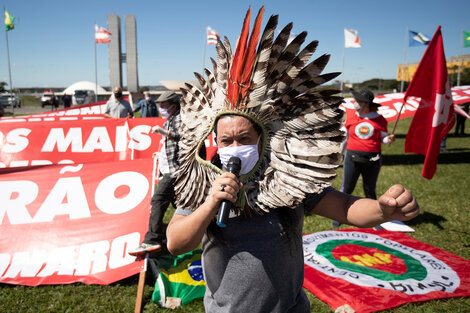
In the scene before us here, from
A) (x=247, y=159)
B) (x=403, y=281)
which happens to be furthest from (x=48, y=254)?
(x=403, y=281)

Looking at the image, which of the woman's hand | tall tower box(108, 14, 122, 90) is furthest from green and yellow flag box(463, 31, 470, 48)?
tall tower box(108, 14, 122, 90)

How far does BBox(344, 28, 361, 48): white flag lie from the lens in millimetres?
20247

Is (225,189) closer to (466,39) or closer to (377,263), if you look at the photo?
(377,263)

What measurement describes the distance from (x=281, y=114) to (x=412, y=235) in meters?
4.62

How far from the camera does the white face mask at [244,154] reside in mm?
1410

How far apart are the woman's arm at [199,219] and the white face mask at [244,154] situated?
19cm

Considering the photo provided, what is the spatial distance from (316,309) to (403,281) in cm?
116

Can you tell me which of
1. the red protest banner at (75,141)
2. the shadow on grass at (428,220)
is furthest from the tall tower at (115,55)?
the shadow on grass at (428,220)

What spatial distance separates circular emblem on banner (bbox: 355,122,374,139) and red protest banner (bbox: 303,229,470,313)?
1558 mm

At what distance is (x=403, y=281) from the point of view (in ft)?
11.8

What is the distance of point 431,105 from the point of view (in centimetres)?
415

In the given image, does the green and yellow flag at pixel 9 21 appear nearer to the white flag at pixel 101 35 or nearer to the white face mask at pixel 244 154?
the white flag at pixel 101 35

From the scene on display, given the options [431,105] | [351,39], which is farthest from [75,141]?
[351,39]

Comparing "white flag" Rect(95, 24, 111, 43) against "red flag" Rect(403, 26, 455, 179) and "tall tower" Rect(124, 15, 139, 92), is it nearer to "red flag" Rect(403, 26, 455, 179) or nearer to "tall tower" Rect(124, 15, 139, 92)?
"red flag" Rect(403, 26, 455, 179)
